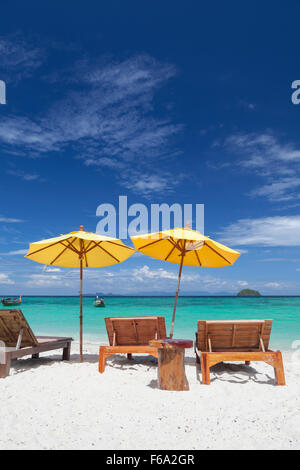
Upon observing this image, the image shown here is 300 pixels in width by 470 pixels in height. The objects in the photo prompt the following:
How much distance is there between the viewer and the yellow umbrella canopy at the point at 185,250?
5477mm

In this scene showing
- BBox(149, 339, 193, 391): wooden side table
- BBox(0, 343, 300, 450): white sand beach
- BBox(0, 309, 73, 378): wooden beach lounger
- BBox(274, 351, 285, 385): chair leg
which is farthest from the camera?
BBox(0, 309, 73, 378): wooden beach lounger

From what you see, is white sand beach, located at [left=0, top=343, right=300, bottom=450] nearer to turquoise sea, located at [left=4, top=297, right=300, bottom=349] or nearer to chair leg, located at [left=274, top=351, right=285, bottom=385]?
chair leg, located at [left=274, top=351, right=285, bottom=385]

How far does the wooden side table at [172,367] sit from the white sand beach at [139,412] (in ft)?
0.40

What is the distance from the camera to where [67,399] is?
378 cm

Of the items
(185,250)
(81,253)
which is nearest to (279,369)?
(185,250)

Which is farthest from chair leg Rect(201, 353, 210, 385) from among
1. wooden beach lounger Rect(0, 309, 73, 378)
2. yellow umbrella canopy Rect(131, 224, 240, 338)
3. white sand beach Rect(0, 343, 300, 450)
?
wooden beach lounger Rect(0, 309, 73, 378)

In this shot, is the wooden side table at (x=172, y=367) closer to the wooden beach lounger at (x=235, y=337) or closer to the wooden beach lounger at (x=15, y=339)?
the wooden beach lounger at (x=235, y=337)

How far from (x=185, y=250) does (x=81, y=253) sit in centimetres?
200

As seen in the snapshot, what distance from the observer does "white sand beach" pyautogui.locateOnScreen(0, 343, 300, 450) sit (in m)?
2.78

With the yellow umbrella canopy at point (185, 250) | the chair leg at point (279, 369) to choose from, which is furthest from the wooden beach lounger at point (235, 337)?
the yellow umbrella canopy at point (185, 250)

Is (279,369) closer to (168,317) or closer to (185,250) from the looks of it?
(185,250)

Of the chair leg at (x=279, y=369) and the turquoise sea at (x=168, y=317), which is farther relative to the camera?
the turquoise sea at (x=168, y=317)

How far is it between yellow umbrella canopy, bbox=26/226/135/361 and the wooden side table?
7.54 feet
